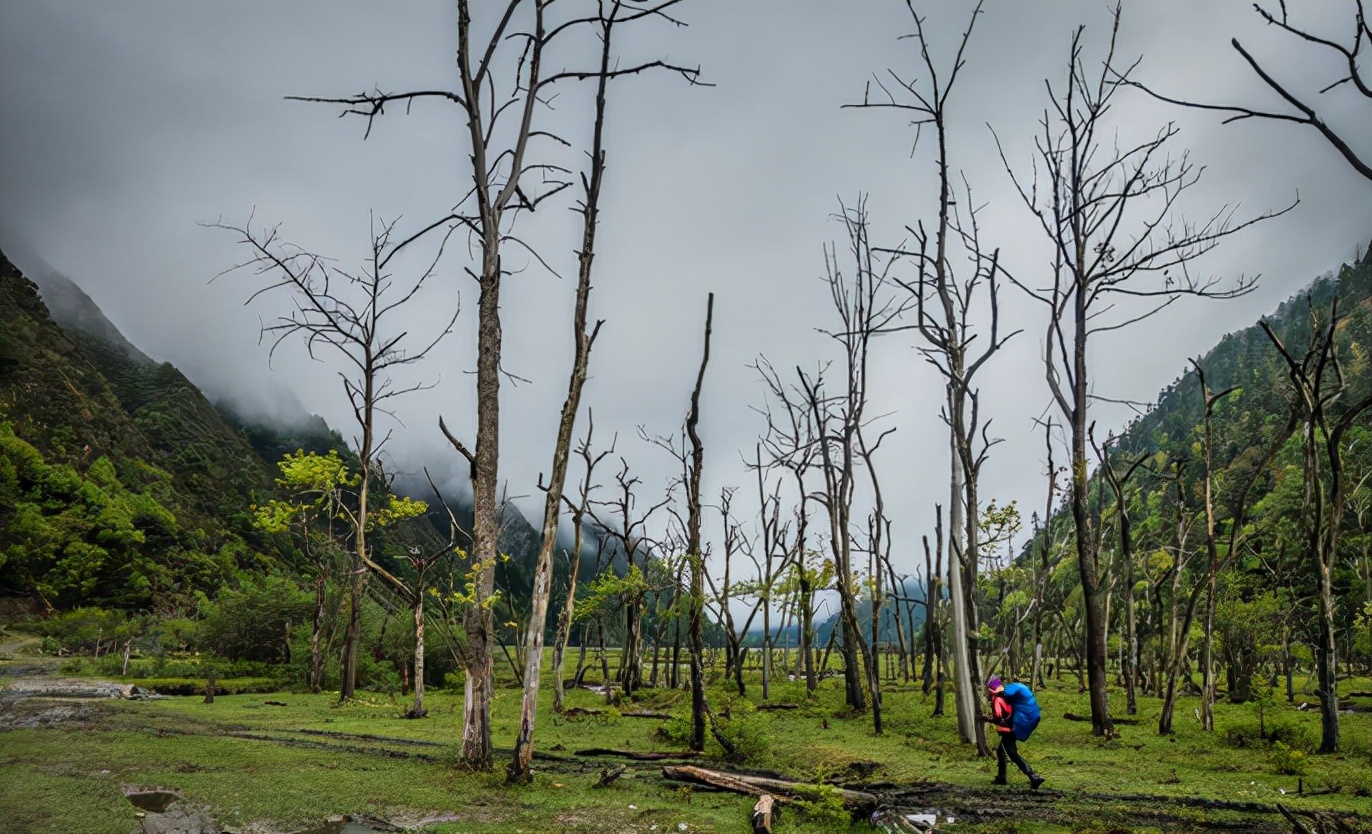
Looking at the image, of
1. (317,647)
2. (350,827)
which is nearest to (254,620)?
(317,647)

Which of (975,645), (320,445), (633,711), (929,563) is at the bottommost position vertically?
(633,711)

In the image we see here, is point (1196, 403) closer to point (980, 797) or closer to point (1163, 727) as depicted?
point (1163, 727)

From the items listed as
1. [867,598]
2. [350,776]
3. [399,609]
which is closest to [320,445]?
[399,609]

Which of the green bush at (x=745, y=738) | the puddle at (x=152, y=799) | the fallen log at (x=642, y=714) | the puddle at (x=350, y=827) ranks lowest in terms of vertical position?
the fallen log at (x=642, y=714)

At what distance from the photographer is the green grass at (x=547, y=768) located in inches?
312

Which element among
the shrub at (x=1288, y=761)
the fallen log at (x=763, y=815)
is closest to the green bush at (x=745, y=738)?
the fallen log at (x=763, y=815)

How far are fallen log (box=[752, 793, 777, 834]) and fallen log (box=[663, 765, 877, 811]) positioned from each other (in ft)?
1.38

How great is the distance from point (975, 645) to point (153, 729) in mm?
15423

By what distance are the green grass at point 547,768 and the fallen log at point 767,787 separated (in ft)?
0.54

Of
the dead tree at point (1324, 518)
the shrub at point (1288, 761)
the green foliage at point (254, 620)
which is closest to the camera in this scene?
the shrub at point (1288, 761)

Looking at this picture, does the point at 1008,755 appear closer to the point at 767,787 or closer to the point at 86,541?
the point at 767,787

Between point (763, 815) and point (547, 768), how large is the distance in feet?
16.2

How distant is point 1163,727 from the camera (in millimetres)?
14828

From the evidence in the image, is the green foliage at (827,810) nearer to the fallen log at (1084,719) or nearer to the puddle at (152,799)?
the puddle at (152,799)
